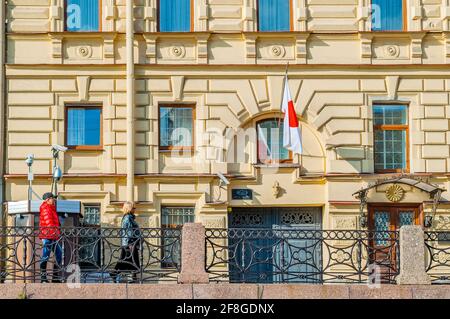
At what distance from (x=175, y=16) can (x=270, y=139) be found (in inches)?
119

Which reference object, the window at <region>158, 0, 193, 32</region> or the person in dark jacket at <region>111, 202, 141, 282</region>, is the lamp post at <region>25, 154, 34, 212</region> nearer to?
the window at <region>158, 0, 193, 32</region>

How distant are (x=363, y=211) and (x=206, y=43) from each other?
14.4 ft

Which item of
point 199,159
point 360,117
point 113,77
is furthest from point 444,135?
point 113,77

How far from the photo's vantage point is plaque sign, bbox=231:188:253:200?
2662 centimetres

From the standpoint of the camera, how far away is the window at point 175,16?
27031 millimetres

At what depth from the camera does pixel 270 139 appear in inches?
1062

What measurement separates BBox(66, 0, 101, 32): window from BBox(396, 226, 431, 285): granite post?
31.4 ft

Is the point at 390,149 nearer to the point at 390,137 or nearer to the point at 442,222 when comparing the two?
the point at 390,137

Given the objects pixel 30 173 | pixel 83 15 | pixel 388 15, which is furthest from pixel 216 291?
pixel 388 15

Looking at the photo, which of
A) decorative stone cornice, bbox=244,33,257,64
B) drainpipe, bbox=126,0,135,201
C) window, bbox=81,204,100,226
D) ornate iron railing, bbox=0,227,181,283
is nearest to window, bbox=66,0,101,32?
drainpipe, bbox=126,0,135,201

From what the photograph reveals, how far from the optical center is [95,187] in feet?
87.0

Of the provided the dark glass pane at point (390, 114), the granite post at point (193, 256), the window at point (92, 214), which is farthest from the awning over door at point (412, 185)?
the granite post at point (193, 256)

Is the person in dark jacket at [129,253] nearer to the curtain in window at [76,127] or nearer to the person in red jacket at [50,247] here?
the person in red jacket at [50,247]
